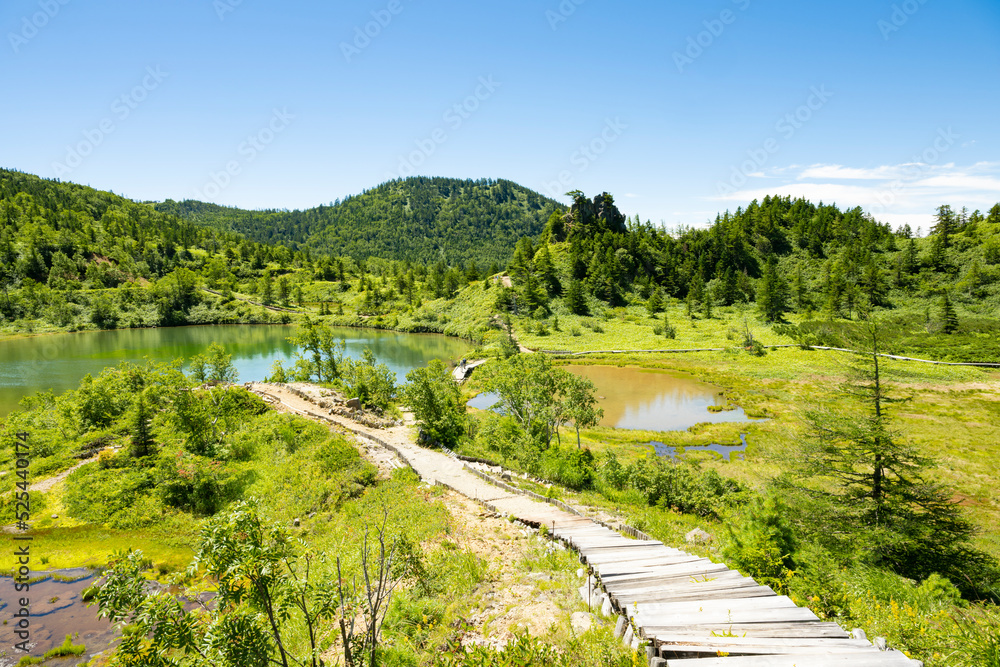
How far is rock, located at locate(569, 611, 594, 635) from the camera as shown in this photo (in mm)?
8547

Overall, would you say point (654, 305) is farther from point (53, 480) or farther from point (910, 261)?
point (53, 480)

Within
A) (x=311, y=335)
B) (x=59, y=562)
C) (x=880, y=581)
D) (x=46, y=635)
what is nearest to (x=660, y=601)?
(x=880, y=581)

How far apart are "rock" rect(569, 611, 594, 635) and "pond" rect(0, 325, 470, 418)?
50.6 metres

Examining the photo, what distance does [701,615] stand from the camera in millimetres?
6613

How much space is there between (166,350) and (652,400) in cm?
8039

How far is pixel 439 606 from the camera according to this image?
34.9 feet

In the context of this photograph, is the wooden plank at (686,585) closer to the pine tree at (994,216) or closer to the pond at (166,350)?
the pond at (166,350)

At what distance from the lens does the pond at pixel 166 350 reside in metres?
53.2

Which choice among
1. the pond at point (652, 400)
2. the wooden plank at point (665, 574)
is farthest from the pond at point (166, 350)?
the wooden plank at point (665, 574)

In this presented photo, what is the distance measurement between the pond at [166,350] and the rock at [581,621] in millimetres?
50627

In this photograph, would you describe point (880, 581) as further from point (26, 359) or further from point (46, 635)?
point (26, 359)

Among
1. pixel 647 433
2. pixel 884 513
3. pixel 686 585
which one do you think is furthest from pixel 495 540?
pixel 647 433

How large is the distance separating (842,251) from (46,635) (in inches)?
Result: 5503

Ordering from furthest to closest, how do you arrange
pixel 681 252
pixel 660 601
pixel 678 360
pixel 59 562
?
1. pixel 681 252
2. pixel 678 360
3. pixel 59 562
4. pixel 660 601
